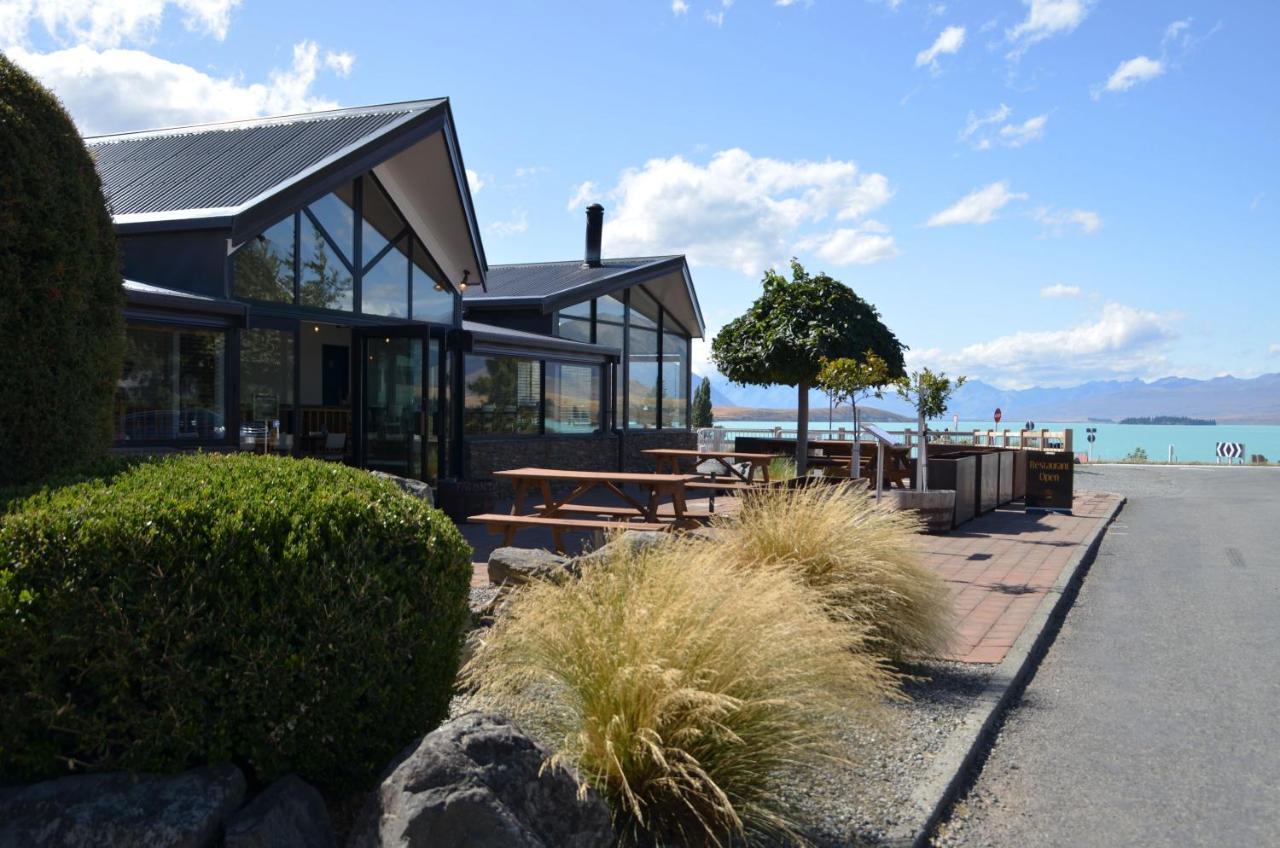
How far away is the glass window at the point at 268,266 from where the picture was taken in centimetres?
1215

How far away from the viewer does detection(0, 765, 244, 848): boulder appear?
2.81 m

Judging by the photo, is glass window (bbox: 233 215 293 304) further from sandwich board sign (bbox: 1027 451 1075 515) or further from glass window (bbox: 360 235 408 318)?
sandwich board sign (bbox: 1027 451 1075 515)

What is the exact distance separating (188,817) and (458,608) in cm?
102

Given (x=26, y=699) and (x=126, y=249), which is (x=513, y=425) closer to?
(x=126, y=249)

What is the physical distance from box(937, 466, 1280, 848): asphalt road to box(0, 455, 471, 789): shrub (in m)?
2.10

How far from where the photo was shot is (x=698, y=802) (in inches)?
129

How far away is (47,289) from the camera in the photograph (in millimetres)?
4102

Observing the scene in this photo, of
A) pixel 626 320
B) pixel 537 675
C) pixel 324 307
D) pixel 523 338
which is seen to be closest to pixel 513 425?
pixel 523 338

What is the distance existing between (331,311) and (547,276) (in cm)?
926

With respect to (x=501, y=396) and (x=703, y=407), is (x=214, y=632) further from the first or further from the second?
(x=703, y=407)

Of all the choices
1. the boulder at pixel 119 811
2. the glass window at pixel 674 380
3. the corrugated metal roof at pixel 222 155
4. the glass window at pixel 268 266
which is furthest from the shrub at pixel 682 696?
the glass window at pixel 674 380

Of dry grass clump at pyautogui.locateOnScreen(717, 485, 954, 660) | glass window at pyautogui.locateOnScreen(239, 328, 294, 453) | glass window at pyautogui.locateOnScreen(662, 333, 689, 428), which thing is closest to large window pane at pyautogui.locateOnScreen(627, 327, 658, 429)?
glass window at pyautogui.locateOnScreen(662, 333, 689, 428)

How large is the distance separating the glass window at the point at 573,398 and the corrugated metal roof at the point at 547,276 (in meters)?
1.68

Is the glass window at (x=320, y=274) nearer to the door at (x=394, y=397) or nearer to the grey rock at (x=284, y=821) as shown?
the door at (x=394, y=397)
